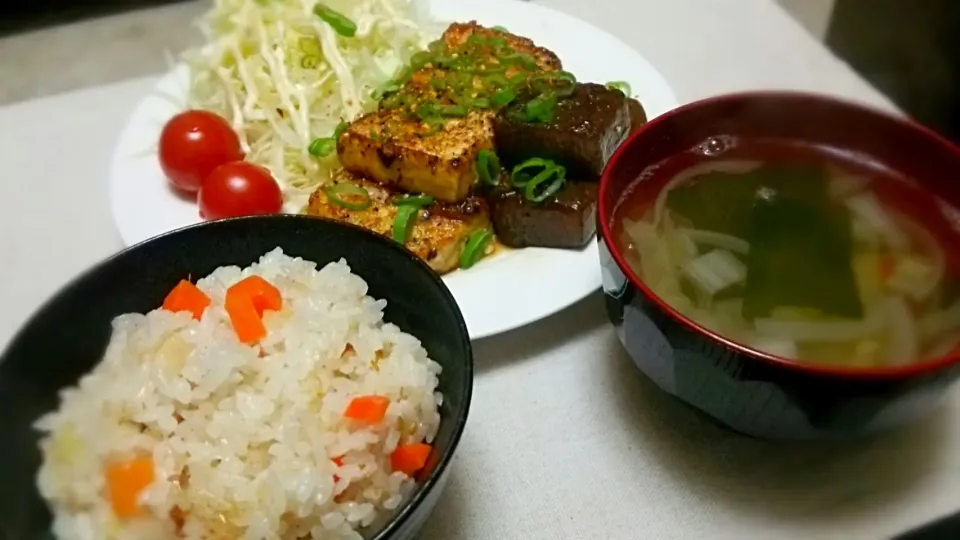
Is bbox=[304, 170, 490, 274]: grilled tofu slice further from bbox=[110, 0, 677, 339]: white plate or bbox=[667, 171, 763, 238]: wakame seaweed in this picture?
bbox=[667, 171, 763, 238]: wakame seaweed

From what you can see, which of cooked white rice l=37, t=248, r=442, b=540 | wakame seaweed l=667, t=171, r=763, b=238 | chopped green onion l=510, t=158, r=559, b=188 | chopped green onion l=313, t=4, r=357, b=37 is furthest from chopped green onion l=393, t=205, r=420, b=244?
chopped green onion l=313, t=4, r=357, b=37

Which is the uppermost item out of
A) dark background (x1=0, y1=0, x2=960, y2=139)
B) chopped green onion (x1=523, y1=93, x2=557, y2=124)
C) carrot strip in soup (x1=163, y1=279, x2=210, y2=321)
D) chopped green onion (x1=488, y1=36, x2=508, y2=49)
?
chopped green onion (x1=523, y1=93, x2=557, y2=124)

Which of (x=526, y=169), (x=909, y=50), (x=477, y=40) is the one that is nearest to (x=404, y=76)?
(x=477, y=40)

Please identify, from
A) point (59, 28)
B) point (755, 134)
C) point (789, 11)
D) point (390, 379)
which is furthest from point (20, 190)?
point (789, 11)

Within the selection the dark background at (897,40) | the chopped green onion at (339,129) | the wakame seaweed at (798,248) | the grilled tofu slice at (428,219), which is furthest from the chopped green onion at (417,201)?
the dark background at (897,40)

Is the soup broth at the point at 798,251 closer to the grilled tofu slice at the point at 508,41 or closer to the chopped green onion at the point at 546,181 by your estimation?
the chopped green onion at the point at 546,181

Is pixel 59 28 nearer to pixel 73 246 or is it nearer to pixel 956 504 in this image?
pixel 73 246
